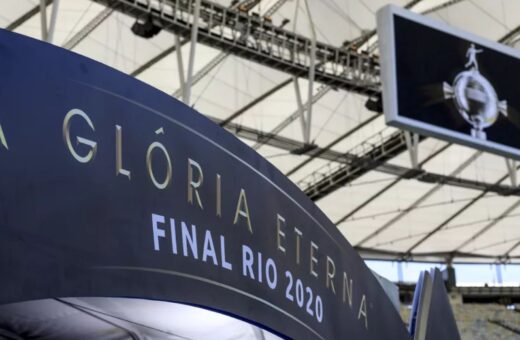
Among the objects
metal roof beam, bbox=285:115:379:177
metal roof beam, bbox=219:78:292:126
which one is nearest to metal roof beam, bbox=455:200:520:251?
metal roof beam, bbox=285:115:379:177

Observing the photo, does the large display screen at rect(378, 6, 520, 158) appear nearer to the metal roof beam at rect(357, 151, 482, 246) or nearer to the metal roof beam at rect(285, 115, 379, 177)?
the metal roof beam at rect(285, 115, 379, 177)

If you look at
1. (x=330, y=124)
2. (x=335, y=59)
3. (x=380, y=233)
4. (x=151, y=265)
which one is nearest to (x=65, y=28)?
(x=335, y=59)

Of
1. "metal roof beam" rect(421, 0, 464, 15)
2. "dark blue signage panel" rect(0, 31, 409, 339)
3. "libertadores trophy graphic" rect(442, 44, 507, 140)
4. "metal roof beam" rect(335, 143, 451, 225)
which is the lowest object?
"dark blue signage panel" rect(0, 31, 409, 339)

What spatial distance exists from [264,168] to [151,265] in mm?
1186

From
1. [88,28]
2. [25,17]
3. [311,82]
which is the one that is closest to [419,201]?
[311,82]

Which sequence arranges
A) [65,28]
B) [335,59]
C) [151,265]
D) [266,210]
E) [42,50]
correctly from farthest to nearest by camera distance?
[335,59] → [65,28] → [266,210] → [151,265] → [42,50]

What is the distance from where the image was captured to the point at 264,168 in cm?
476

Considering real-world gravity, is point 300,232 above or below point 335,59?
below

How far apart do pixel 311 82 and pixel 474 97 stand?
1306 centimetres

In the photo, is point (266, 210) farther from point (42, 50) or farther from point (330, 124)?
point (330, 124)

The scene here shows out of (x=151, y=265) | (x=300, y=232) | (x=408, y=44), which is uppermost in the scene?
(x=408, y=44)

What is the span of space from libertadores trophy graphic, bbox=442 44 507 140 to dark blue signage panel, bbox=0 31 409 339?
8.33m

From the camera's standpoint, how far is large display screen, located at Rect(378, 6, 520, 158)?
12375 millimetres

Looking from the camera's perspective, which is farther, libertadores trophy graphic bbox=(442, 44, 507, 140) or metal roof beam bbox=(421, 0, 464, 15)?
metal roof beam bbox=(421, 0, 464, 15)
